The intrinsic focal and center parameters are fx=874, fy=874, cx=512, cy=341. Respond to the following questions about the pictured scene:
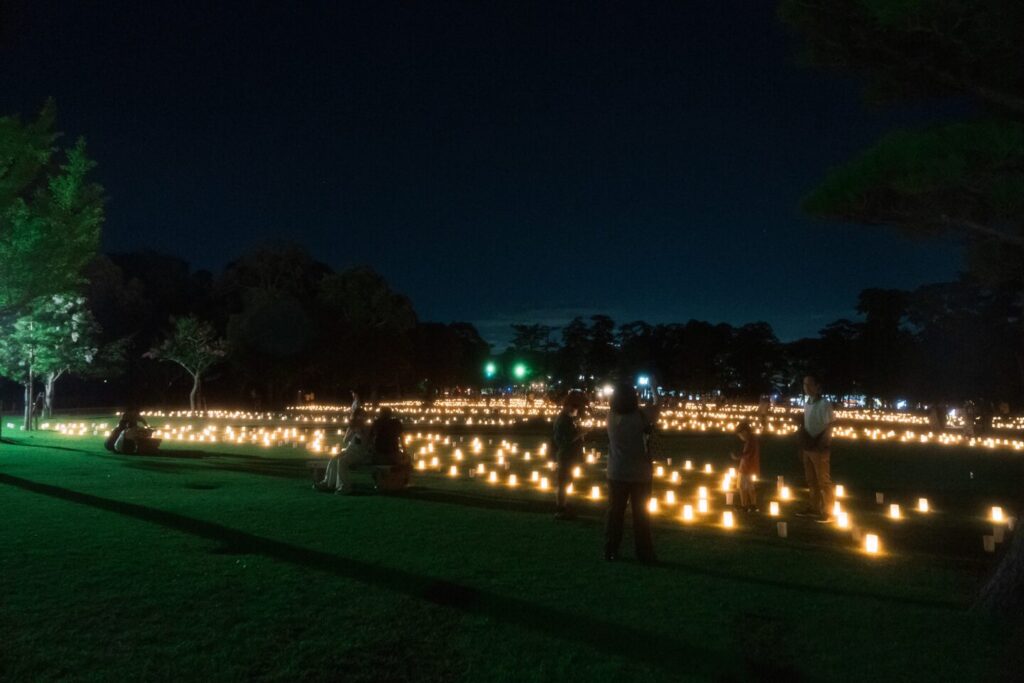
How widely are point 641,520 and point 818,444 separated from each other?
4.32 metres

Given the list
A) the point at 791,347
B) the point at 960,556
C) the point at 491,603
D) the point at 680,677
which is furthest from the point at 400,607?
the point at 791,347

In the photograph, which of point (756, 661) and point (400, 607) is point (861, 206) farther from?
point (400, 607)

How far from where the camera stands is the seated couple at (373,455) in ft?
47.5

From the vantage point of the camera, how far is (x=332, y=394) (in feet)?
222

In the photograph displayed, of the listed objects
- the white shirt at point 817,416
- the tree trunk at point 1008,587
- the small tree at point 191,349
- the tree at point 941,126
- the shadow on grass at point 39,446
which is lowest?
the tree trunk at point 1008,587

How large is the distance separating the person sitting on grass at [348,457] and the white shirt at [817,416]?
23.5 feet

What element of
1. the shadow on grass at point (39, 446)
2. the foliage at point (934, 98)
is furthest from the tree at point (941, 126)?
the shadow on grass at point (39, 446)

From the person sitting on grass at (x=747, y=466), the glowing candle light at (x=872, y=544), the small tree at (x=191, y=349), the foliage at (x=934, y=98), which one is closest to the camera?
the foliage at (x=934, y=98)

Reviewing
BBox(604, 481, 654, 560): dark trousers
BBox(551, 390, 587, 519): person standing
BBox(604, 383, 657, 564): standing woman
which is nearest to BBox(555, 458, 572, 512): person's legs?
BBox(551, 390, 587, 519): person standing

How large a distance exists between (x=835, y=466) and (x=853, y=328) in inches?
2486

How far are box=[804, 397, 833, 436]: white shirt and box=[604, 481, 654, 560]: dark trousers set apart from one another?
13.7 feet

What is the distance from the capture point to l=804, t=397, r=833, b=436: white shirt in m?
12.1

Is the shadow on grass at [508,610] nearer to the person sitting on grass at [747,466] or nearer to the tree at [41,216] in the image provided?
the person sitting on grass at [747,466]

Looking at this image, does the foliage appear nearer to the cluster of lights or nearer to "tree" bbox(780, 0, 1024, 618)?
"tree" bbox(780, 0, 1024, 618)
